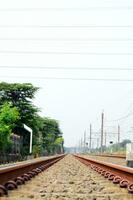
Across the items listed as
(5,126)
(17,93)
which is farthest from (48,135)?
(5,126)

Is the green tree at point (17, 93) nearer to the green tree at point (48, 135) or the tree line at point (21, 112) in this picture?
the tree line at point (21, 112)

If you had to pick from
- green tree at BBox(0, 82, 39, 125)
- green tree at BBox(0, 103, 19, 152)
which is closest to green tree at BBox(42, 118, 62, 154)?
green tree at BBox(0, 82, 39, 125)

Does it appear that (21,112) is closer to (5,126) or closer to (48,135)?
(5,126)

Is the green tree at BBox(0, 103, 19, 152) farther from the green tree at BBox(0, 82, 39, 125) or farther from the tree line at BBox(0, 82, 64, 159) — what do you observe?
the green tree at BBox(0, 82, 39, 125)

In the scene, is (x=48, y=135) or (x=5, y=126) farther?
A: (x=48, y=135)

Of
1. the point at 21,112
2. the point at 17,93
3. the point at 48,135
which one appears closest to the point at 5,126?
the point at 21,112

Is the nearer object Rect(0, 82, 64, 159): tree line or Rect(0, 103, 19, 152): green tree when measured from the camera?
Rect(0, 103, 19, 152): green tree

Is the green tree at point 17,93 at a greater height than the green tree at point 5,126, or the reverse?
the green tree at point 17,93

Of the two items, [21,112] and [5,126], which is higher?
[21,112]

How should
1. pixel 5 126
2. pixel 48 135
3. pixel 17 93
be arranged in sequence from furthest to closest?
pixel 48 135, pixel 17 93, pixel 5 126

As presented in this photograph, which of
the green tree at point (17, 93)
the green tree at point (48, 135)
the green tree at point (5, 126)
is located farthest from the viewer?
the green tree at point (48, 135)

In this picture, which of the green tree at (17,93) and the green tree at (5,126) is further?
the green tree at (17,93)

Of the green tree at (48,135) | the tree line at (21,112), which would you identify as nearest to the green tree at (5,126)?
the tree line at (21,112)

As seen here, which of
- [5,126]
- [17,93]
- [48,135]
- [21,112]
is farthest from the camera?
[48,135]
